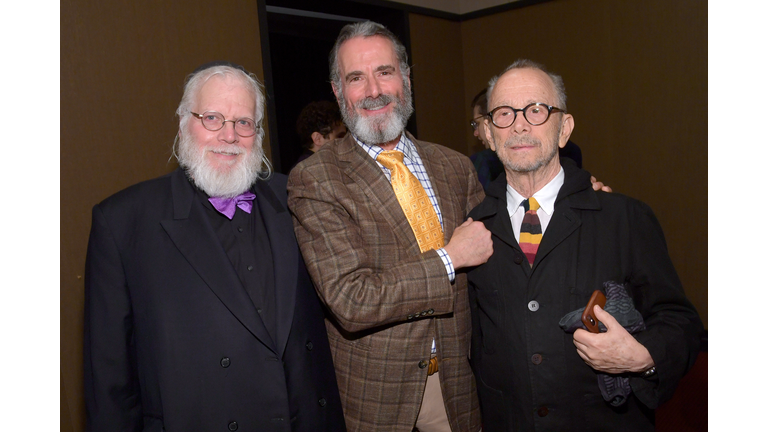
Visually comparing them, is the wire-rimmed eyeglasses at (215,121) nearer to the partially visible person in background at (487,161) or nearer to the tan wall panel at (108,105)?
the tan wall panel at (108,105)

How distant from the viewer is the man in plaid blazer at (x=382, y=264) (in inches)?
66.2

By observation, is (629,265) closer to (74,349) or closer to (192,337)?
(192,337)

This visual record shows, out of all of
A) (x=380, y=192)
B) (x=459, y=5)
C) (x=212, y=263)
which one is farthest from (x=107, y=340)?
(x=459, y=5)

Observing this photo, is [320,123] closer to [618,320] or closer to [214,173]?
[214,173]

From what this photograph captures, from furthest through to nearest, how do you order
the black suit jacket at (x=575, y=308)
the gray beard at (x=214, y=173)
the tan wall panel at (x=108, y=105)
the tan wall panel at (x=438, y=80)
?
the tan wall panel at (x=438, y=80), the tan wall panel at (x=108, y=105), the gray beard at (x=214, y=173), the black suit jacket at (x=575, y=308)

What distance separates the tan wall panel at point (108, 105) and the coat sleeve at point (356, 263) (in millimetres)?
1608

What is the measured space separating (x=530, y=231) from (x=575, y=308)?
29cm

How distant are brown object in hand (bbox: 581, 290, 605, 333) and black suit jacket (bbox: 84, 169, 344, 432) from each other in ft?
3.04

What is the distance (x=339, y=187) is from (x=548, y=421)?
1.03 m

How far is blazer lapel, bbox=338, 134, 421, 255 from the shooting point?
6.02 ft

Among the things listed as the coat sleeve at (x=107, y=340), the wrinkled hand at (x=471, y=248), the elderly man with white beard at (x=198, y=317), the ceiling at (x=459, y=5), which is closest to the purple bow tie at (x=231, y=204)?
the elderly man with white beard at (x=198, y=317)

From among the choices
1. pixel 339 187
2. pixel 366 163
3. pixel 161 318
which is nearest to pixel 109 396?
pixel 161 318

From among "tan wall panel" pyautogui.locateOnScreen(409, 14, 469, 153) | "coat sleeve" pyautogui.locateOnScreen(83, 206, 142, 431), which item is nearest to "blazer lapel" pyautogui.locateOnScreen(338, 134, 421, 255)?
"coat sleeve" pyautogui.locateOnScreen(83, 206, 142, 431)

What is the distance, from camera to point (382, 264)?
5.92 feet
